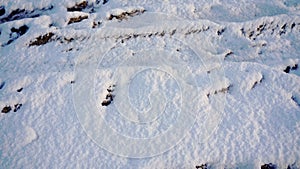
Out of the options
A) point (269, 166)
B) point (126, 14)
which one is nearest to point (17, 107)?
point (126, 14)

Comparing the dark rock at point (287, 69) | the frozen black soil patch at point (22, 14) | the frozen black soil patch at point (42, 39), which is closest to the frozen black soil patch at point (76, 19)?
the frozen black soil patch at point (42, 39)

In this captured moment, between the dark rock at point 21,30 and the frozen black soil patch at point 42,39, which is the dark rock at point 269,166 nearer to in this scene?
the frozen black soil patch at point 42,39

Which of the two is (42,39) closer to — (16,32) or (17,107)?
(16,32)

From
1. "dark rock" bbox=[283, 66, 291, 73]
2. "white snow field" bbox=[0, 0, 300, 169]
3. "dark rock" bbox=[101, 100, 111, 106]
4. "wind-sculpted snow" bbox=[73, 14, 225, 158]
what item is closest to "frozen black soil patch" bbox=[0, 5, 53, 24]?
"white snow field" bbox=[0, 0, 300, 169]

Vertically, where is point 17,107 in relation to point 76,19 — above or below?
below

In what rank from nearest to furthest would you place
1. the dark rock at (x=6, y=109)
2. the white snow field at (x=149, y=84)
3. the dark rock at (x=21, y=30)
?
the white snow field at (x=149, y=84), the dark rock at (x=6, y=109), the dark rock at (x=21, y=30)

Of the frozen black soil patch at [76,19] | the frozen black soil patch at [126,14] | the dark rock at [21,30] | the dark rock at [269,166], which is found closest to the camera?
the dark rock at [269,166]
